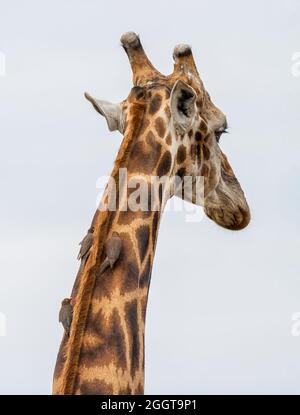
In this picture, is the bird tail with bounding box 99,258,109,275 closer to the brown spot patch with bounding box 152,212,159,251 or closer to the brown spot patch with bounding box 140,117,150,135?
the brown spot patch with bounding box 152,212,159,251

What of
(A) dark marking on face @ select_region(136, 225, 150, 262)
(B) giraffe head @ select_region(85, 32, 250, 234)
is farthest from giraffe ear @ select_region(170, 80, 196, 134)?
(A) dark marking on face @ select_region(136, 225, 150, 262)

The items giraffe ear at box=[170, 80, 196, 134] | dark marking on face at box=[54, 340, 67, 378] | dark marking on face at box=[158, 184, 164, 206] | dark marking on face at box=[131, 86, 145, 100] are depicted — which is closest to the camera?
dark marking on face at box=[54, 340, 67, 378]

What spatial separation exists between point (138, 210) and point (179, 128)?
3.48 feet

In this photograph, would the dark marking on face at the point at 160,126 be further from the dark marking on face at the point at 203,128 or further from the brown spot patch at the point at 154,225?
the dark marking on face at the point at 203,128

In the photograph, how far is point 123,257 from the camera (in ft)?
39.8

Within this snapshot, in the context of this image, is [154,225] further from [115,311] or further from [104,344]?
[104,344]

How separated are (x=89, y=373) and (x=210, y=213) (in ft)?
11.3

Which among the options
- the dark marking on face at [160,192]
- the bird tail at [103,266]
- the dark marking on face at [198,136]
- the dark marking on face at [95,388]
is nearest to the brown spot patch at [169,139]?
the dark marking on face at [160,192]

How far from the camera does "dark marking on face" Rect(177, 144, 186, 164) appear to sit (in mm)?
13258

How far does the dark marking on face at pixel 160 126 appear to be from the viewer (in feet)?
42.1

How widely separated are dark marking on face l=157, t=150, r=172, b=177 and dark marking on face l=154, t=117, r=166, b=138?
0.15 metres

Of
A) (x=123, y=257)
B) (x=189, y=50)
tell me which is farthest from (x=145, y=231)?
(x=189, y=50)

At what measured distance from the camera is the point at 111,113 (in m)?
13.8

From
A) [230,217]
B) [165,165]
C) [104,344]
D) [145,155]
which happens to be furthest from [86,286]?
[230,217]
